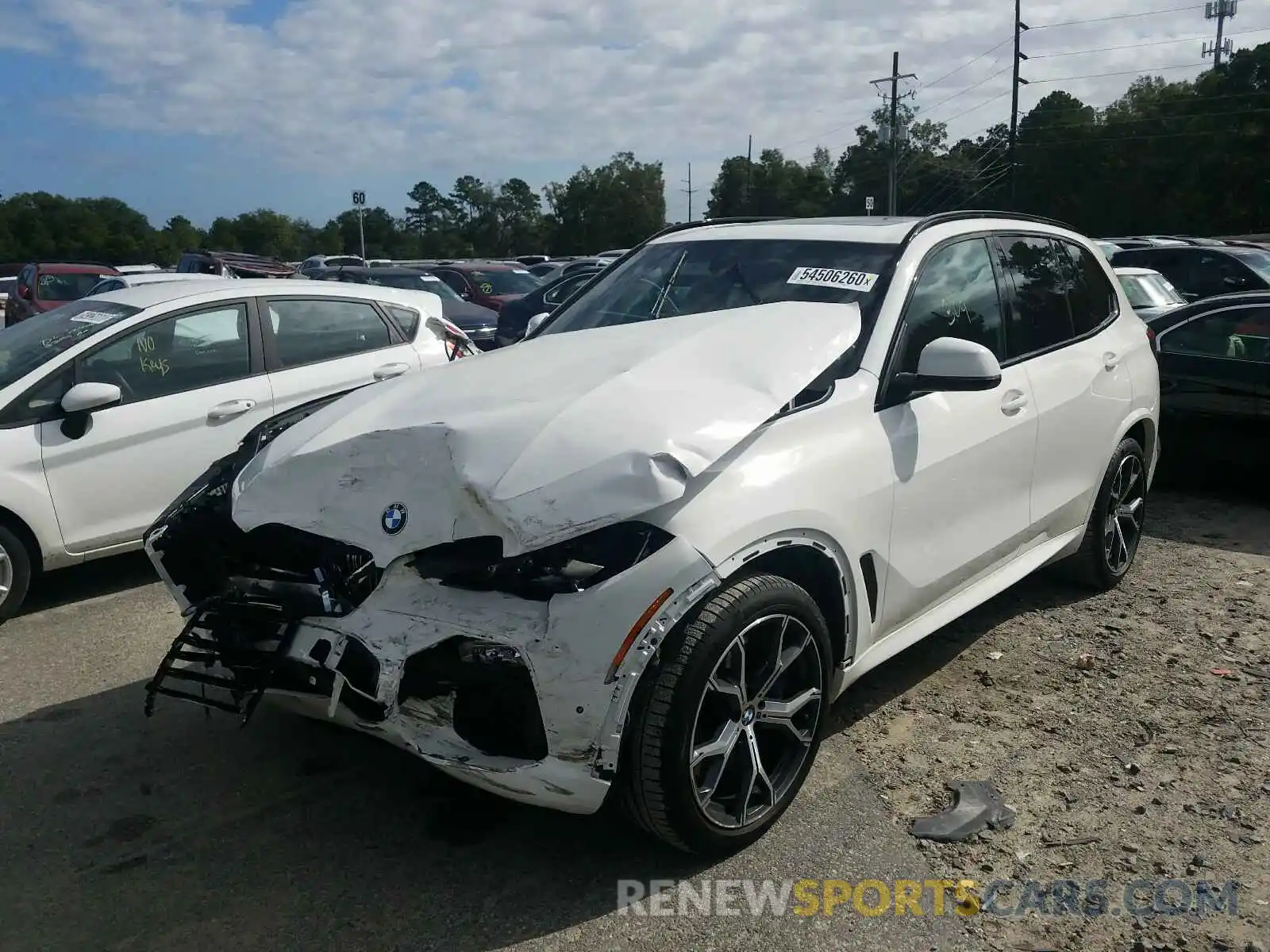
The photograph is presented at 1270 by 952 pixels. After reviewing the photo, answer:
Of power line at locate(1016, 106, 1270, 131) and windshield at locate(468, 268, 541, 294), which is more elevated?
power line at locate(1016, 106, 1270, 131)

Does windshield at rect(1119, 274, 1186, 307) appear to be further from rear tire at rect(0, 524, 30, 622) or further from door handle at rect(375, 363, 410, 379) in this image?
rear tire at rect(0, 524, 30, 622)

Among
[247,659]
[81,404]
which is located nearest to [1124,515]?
[247,659]

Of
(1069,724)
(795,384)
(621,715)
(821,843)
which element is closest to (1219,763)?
(1069,724)

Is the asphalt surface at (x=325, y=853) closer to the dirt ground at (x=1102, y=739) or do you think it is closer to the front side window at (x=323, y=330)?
the dirt ground at (x=1102, y=739)

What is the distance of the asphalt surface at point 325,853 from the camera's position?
9.11ft

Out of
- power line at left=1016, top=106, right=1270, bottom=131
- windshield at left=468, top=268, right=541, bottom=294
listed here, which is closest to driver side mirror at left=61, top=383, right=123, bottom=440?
windshield at left=468, top=268, right=541, bottom=294

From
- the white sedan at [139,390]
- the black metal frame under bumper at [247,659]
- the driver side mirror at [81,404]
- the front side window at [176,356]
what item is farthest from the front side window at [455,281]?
the black metal frame under bumper at [247,659]

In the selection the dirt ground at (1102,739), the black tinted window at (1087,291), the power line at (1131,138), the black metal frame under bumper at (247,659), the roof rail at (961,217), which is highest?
the power line at (1131,138)

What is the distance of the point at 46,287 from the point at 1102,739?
54.3 feet

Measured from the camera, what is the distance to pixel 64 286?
52.7 ft

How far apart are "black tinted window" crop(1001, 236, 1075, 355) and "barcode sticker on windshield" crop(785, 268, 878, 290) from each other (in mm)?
897

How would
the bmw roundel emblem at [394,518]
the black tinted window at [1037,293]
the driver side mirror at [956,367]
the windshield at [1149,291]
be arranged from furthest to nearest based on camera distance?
the windshield at [1149,291] → the black tinted window at [1037,293] → the driver side mirror at [956,367] → the bmw roundel emblem at [394,518]

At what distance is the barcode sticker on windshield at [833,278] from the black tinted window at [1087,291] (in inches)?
61.7

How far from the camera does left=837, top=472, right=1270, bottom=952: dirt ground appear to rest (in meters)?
3.02
